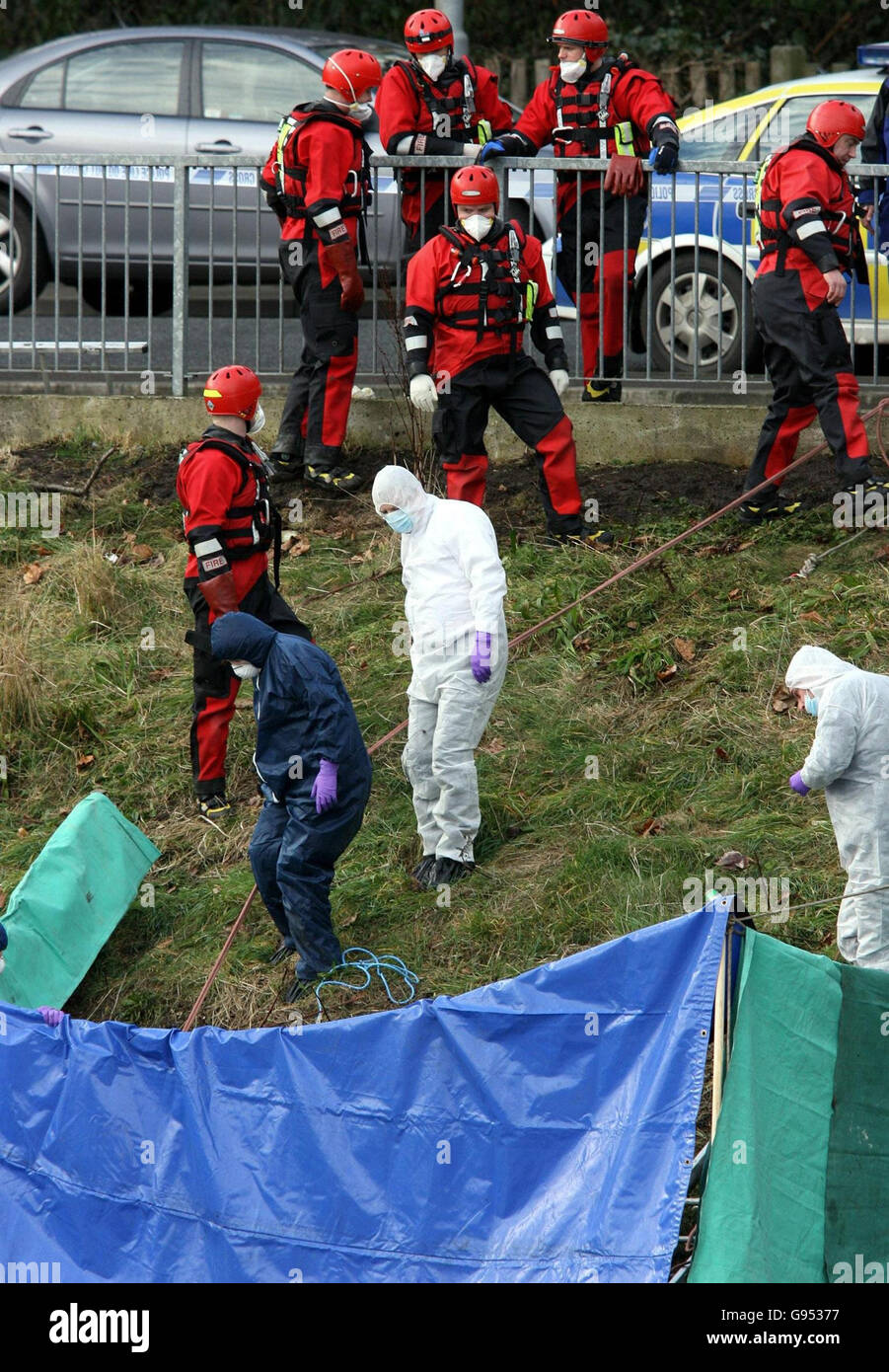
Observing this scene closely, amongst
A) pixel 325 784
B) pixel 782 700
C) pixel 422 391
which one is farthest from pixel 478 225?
pixel 325 784

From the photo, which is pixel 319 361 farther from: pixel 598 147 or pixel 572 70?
pixel 572 70

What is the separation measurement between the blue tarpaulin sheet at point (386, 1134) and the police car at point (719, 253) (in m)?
5.71

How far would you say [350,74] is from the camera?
9.91 meters

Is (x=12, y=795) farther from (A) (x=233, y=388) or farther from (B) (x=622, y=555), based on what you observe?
(B) (x=622, y=555)

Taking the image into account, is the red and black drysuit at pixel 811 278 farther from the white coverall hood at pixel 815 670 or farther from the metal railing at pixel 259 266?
the white coverall hood at pixel 815 670

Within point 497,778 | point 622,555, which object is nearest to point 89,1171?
point 497,778

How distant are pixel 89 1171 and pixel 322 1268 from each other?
861 mm

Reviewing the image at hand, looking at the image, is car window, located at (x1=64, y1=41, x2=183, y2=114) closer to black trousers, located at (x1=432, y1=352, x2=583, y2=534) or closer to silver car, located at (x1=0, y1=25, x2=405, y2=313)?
silver car, located at (x1=0, y1=25, x2=405, y2=313)

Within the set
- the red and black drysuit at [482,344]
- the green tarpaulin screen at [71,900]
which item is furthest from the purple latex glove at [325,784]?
the red and black drysuit at [482,344]

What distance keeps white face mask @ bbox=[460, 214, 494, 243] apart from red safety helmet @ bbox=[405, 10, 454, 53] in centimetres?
137

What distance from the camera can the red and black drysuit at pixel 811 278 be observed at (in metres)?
9.32

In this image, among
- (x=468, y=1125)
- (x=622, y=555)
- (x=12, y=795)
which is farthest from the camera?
(x=622, y=555)

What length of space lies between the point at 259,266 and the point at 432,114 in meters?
1.31

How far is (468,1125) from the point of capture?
5.83 metres
